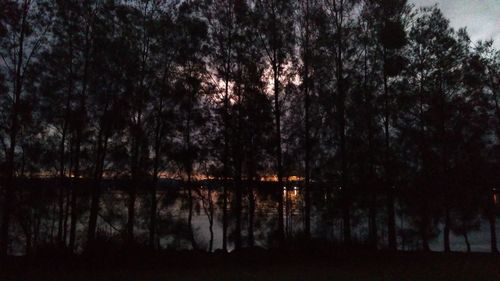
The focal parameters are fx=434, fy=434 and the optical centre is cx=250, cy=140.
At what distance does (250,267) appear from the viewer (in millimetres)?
17203

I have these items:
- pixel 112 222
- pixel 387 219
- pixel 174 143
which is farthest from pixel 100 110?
pixel 387 219

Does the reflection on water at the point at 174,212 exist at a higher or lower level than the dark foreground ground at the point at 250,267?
higher

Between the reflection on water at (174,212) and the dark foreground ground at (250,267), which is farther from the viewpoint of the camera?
the reflection on water at (174,212)

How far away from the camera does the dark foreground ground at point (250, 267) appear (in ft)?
46.7

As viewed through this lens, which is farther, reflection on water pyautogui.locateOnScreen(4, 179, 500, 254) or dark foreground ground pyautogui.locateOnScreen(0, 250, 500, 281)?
reflection on water pyautogui.locateOnScreen(4, 179, 500, 254)

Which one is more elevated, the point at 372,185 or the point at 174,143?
the point at 174,143

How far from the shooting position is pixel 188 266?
1703 centimetres

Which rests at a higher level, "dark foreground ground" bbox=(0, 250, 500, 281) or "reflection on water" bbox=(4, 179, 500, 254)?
"reflection on water" bbox=(4, 179, 500, 254)

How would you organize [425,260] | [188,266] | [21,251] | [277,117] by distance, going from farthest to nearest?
[21,251], [277,117], [425,260], [188,266]

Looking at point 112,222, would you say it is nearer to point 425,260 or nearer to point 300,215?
point 300,215

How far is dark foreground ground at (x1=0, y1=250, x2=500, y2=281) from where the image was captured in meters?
14.2

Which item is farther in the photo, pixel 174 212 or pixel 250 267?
pixel 174 212

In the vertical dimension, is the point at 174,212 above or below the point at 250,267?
above

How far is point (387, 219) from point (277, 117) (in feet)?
32.0
